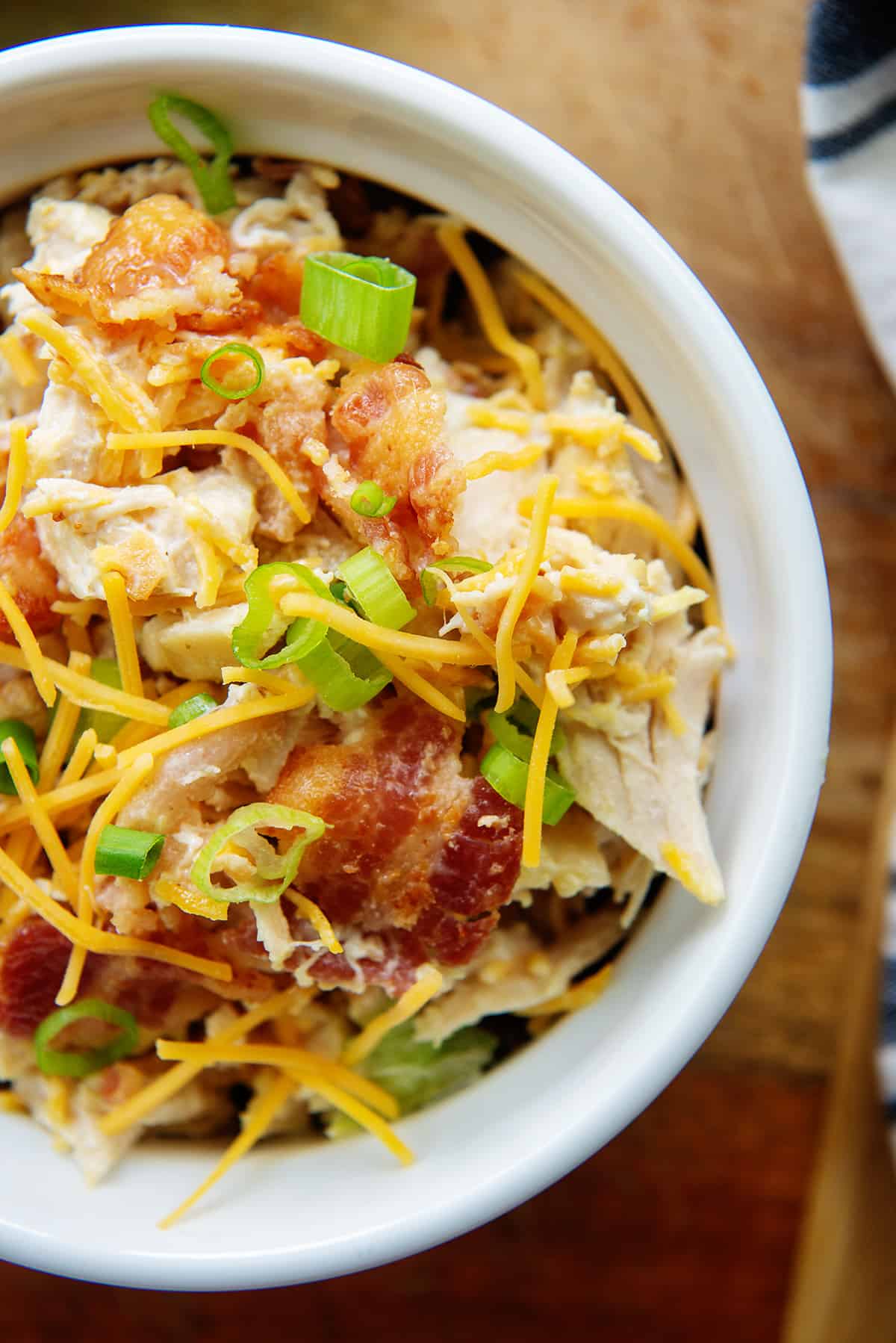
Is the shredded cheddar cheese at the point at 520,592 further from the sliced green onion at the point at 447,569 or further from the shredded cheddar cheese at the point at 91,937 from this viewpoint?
the shredded cheddar cheese at the point at 91,937

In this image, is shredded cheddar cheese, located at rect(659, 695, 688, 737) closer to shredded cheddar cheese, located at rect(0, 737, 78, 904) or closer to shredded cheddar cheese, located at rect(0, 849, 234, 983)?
shredded cheddar cheese, located at rect(0, 849, 234, 983)

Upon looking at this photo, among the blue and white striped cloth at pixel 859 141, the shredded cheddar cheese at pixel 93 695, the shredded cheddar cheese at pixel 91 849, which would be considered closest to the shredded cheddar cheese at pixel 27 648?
the shredded cheddar cheese at pixel 93 695

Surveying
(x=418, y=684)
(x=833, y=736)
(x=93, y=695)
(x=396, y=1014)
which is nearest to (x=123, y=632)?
(x=93, y=695)

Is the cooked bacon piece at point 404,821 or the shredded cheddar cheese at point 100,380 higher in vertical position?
the shredded cheddar cheese at point 100,380

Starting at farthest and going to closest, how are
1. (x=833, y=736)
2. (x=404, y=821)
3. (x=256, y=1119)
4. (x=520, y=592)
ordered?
(x=833, y=736)
(x=256, y=1119)
(x=404, y=821)
(x=520, y=592)

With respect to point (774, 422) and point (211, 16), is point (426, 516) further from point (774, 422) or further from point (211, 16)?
point (211, 16)

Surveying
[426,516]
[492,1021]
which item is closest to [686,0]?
[426,516]

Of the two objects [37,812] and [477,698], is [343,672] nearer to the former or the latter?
[477,698]
